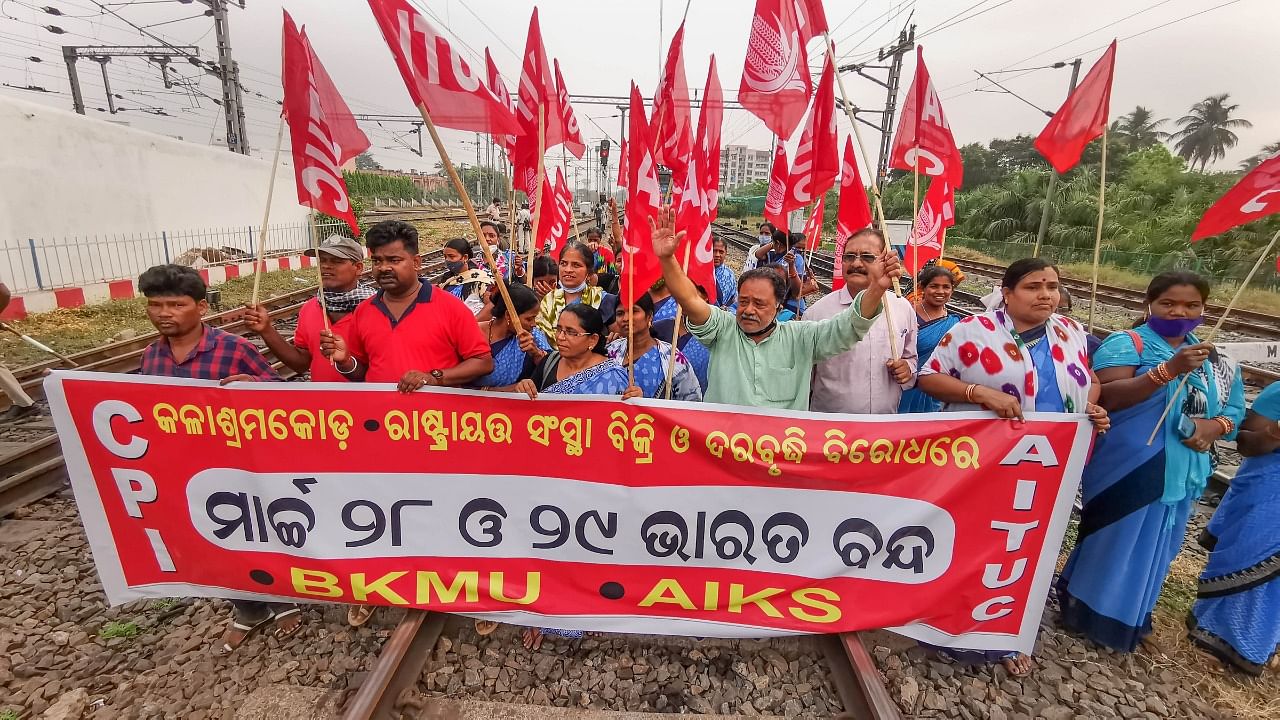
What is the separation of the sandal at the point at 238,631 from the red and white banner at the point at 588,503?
0.93ft

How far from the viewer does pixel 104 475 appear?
274 cm

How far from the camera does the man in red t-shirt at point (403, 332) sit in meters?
2.91

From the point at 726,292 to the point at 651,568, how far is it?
11.1ft

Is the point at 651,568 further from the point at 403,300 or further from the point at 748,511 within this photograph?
the point at 403,300

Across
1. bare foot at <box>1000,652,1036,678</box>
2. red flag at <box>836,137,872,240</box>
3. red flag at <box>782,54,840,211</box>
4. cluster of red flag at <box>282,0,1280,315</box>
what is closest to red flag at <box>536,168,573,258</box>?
cluster of red flag at <box>282,0,1280,315</box>

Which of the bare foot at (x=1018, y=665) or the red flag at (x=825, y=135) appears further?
the red flag at (x=825, y=135)

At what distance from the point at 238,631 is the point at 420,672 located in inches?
40.2

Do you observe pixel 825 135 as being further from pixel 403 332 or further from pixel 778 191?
pixel 403 332

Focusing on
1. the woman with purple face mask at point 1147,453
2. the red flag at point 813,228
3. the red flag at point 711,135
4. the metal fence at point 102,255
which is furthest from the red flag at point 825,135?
the metal fence at point 102,255

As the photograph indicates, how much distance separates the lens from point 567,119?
5484mm

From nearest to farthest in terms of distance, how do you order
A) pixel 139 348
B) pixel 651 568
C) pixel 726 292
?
1. pixel 651 568
2. pixel 726 292
3. pixel 139 348

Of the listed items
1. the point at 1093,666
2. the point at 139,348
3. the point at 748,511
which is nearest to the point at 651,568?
the point at 748,511

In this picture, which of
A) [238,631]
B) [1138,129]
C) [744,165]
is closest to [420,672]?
[238,631]

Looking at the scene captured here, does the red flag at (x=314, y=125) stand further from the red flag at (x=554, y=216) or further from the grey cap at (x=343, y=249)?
the red flag at (x=554, y=216)
